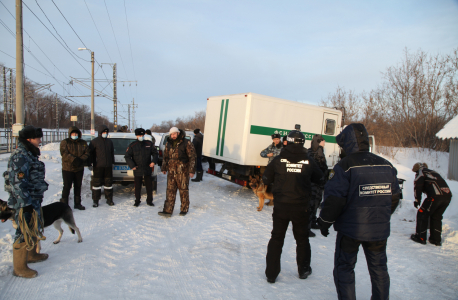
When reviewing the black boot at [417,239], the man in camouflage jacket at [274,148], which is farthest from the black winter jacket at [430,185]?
the man in camouflage jacket at [274,148]

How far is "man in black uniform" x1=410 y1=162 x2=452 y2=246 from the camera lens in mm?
4793

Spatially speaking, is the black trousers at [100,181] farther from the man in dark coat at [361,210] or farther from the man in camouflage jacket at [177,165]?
the man in dark coat at [361,210]

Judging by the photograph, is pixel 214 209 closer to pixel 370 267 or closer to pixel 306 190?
pixel 306 190

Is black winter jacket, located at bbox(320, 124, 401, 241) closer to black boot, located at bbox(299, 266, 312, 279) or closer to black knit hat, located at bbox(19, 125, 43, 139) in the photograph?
black boot, located at bbox(299, 266, 312, 279)

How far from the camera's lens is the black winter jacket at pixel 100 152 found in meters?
6.43

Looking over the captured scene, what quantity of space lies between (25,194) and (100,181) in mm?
3538

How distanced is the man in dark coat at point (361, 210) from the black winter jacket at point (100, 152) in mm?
5597

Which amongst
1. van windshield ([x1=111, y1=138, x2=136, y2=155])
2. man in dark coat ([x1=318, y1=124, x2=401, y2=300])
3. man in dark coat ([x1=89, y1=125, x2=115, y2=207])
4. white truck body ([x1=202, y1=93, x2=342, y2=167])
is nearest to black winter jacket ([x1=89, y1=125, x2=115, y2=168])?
man in dark coat ([x1=89, y1=125, x2=115, y2=207])

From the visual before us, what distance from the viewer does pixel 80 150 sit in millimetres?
6027

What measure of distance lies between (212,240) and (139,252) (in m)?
1.26

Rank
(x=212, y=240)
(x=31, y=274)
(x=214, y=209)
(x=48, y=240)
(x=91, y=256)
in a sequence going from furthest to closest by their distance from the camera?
(x=214, y=209)
(x=212, y=240)
(x=48, y=240)
(x=91, y=256)
(x=31, y=274)

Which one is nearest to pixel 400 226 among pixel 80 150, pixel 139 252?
pixel 139 252

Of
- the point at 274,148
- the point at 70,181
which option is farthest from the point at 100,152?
the point at 274,148

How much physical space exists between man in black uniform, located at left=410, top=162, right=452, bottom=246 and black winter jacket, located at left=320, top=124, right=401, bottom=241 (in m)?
3.18
